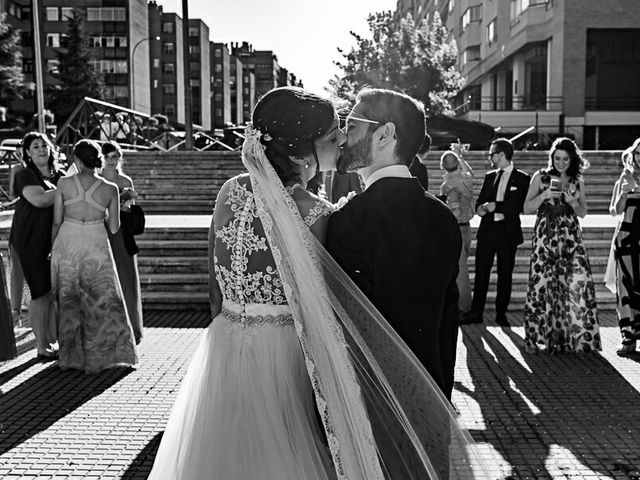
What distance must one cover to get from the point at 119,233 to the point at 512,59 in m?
41.4

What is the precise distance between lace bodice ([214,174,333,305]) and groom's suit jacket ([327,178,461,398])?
0.22m

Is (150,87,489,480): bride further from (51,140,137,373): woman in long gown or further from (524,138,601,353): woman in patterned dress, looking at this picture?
(524,138,601,353): woman in patterned dress

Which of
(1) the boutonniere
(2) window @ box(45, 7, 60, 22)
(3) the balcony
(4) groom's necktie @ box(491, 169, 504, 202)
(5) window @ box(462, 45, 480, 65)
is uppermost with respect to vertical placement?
(2) window @ box(45, 7, 60, 22)

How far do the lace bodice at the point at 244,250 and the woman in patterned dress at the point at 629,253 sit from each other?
5.74 meters

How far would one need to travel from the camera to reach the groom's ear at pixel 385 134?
105 inches

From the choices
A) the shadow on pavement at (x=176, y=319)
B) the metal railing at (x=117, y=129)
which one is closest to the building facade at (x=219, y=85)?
the metal railing at (x=117, y=129)

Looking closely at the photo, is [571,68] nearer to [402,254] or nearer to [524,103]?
[524,103]

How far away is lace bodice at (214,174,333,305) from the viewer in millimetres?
2783

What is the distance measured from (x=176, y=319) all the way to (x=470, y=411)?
15.3 ft

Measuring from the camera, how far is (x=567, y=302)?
7.66 meters

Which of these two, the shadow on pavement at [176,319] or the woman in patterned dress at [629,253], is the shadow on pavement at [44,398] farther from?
the woman in patterned dress at [629,253]

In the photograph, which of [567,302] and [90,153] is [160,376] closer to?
[90,153]

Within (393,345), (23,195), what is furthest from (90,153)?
(393,345)

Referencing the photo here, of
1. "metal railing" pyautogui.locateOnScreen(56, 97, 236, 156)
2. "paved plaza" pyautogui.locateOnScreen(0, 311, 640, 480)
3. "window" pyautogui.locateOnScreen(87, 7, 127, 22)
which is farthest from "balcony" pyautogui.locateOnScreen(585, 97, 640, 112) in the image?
"window" pyautogui.locateOnScreen(87, 7, 127, 22)
